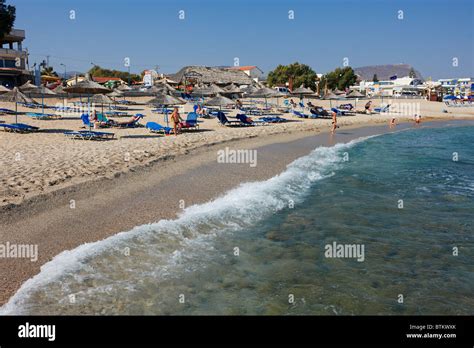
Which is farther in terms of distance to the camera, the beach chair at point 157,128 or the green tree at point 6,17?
the green tree at point 6,17

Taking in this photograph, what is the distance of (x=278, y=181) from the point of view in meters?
11.0

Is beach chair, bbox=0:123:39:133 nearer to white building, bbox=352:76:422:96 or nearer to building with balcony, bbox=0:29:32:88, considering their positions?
building with balcony, bbox=0:29:32:88

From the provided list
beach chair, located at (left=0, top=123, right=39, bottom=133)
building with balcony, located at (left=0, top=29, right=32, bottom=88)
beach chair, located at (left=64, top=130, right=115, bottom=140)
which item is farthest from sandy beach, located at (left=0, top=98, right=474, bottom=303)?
building with balcony, located at (left=0, top=29, right=32, bottom=88)

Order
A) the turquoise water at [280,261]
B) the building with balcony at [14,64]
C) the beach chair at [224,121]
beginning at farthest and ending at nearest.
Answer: the building with balcony at [14,64]
the beach chair at [224,121]
the turquoise water at [280,261]

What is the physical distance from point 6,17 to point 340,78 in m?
53.1

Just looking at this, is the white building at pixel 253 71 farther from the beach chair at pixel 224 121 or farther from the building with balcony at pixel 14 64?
the beach chair at pixel 224 121

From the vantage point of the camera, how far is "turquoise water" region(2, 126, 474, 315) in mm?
4816

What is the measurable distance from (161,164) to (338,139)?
41.2ft

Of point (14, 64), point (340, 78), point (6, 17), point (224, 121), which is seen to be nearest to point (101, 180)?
point (224, 121)

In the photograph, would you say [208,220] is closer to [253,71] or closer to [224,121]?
[224,121]

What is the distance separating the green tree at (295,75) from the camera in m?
64.7

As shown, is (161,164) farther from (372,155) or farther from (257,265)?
(372,155)

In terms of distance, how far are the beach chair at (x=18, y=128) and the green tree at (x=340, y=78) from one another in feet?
192

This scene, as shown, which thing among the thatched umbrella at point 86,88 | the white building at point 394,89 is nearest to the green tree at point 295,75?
the white building at point 394,89
